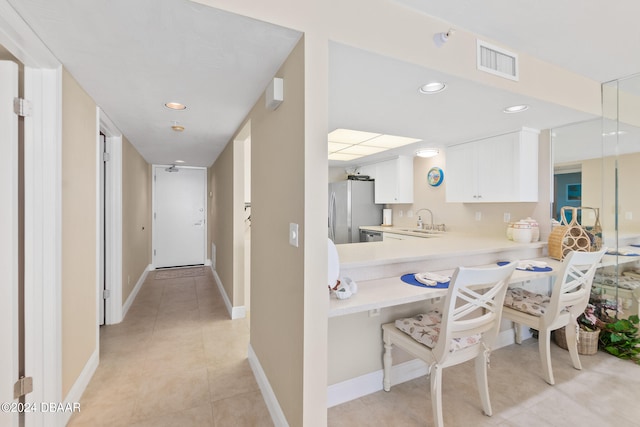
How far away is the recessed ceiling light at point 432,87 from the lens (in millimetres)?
1812

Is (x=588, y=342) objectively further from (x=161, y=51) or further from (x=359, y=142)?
(x=161, y=51)

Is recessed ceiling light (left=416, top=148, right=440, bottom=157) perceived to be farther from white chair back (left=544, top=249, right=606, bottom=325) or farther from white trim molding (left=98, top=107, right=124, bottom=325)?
white trim molding (left=98, top=107, right=124, bottom=325)

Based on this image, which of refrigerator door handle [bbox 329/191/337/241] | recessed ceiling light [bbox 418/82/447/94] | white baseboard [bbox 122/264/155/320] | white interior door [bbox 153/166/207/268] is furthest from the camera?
white interior door [bbox 153/166/207/268]

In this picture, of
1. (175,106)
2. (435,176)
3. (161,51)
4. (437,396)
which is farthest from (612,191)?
(175,106)

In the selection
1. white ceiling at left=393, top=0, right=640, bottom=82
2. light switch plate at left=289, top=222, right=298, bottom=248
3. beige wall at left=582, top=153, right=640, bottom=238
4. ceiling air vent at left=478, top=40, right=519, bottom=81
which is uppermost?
white ceiling at left=393, top=0, right=640, bottom=82

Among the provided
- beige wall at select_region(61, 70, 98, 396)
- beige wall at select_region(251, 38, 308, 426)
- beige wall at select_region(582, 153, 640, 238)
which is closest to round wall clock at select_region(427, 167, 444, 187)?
beige wall at select_region(582, 153, 640, 238)

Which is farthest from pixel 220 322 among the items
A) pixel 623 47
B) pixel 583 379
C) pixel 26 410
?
pixel 623 47

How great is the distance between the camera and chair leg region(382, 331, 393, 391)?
76.4 inches

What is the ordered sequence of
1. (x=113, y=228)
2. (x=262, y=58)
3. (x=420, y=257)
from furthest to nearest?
1. (x=113, y=228)
2. (x=420, y=257)
3. (x=262, y=58)

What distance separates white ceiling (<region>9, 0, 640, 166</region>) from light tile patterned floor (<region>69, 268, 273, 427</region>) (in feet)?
6.80

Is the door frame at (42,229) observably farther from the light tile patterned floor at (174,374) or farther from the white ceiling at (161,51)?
the light tile patterned floor at (174,374)

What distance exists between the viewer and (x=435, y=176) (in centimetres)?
399

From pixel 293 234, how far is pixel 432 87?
135 centimetres

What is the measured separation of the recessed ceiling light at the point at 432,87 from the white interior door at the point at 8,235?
2.26 m
